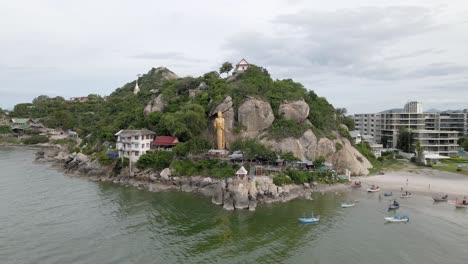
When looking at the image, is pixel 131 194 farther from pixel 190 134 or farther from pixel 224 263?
pixel 224 263

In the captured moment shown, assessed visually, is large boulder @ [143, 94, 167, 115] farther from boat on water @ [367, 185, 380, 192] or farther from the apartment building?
the apartment building

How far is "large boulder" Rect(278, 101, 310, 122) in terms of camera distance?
2357 inches

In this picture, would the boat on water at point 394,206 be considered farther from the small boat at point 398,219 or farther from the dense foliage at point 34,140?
the dense foliage at point 34,140

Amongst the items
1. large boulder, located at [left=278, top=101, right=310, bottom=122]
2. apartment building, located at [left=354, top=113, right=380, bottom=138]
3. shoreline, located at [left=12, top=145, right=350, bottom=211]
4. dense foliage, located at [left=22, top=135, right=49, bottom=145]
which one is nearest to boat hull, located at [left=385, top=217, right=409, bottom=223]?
shoreline, located at [left=12, top=145, right=350, bottom=211]

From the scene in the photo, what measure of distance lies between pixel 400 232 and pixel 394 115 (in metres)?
70.2

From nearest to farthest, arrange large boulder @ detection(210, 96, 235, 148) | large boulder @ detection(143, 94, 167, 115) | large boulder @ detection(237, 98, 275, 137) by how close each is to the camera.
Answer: large boulder @ detection(237, 98, 275, 137) < large boulder @ detection(210, 96, 235, 148) < large boulder @ detection(143, 94, 167, 115)

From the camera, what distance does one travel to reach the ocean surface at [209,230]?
28.2 meters

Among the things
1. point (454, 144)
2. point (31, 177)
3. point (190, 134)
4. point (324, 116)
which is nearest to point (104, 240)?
point (190, 134)

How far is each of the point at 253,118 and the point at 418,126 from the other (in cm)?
6252

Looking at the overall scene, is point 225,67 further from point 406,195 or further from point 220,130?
point 406,195

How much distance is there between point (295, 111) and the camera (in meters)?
60.0

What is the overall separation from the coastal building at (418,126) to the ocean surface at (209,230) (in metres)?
42.1

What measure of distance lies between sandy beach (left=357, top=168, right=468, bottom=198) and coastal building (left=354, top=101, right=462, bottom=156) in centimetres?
2102

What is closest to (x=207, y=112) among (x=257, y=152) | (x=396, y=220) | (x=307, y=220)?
(x=257, y=152)
